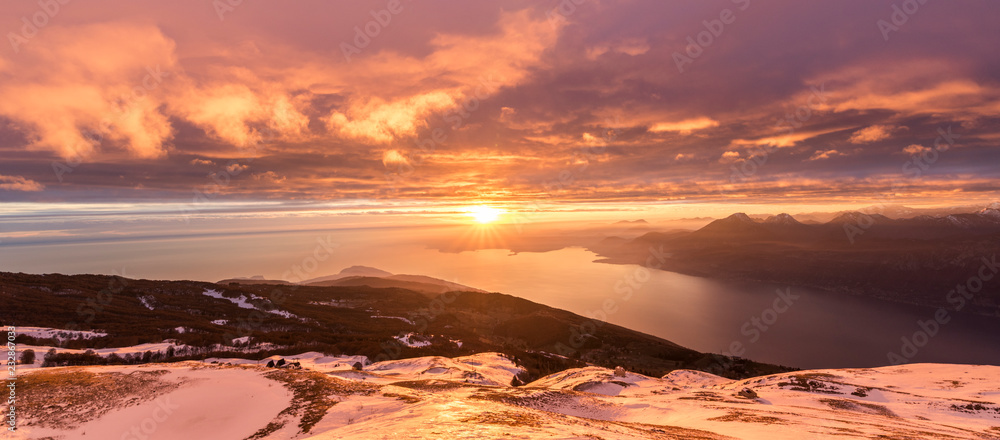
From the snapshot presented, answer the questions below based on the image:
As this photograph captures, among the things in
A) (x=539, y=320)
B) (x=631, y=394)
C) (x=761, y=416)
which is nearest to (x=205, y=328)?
(x=631, y=394)

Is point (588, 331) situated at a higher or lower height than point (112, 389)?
lower

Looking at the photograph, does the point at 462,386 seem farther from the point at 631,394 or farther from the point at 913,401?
the point at 913,401

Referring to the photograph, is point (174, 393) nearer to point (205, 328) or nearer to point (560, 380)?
point (560, 380)

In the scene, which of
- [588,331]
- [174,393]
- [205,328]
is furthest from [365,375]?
[588,331]

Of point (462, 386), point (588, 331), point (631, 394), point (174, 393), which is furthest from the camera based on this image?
point (588, 331)

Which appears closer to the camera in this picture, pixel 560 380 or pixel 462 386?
pixel 462 386

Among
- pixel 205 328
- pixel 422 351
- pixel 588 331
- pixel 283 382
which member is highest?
pixel 283 382

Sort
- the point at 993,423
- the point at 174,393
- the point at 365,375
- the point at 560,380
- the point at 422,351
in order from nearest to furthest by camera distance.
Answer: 1. the point at 174,393
2. the point at 993,423
3. the point at 365,375
4. the point at 560,380
5. the point at 422,351
